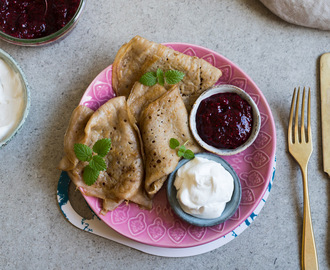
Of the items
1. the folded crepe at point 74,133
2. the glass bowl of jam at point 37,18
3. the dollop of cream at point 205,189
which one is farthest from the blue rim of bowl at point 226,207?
the glass bowl of jam at point 37,18

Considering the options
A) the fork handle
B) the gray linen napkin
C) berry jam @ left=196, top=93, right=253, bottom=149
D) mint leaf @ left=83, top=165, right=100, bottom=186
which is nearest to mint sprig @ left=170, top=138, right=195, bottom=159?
berry jam @ left=196, top=93, right=253, bottom=149

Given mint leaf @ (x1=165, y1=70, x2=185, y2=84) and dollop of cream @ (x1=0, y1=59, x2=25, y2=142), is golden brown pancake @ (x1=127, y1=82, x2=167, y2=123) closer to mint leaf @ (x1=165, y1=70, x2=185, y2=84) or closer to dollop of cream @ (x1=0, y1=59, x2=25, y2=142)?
mint leaf @ (x1=165, y1=70, x2=185, y2=84)

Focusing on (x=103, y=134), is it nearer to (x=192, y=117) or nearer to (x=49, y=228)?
(x=192, y=117)

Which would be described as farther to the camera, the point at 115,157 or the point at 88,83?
the point at 88,83

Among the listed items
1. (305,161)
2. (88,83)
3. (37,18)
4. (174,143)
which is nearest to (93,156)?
(174,143)

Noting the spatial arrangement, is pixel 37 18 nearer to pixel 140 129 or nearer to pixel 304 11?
pixel 140 129

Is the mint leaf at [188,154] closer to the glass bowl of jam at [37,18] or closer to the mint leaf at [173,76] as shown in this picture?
the mint leaf at [173,76]
